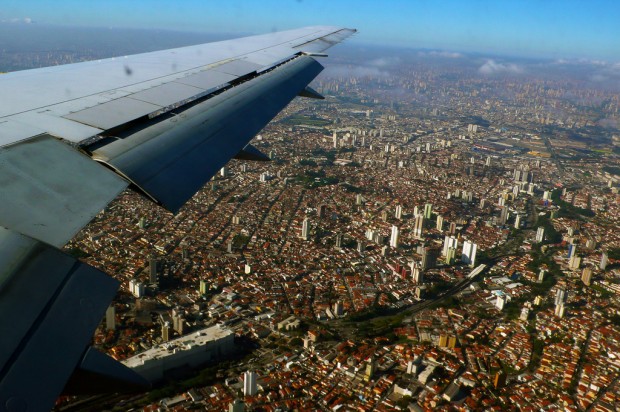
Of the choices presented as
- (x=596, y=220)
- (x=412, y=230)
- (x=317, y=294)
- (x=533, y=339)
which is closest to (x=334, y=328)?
(x=317, y=294)

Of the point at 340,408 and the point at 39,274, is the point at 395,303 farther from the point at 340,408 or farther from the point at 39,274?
the point at 39,274

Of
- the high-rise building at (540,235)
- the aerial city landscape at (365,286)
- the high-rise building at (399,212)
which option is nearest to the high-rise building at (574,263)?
the aerial city landscape at (365,286)

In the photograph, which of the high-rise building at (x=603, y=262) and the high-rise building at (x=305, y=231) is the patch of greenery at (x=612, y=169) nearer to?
the high-rise building at (x=603, y=262)

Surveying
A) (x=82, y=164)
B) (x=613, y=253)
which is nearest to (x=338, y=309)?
(x=82, y=164)

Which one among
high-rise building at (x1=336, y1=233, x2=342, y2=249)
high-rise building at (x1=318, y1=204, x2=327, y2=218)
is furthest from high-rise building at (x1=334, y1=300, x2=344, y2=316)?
high-rise building at (x1=318, y1=204, x2=327, y2=218)

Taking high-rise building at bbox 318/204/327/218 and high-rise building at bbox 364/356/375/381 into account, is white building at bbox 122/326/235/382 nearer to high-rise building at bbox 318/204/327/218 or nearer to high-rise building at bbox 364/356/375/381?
high-rise building at bbox 364/356/375/381

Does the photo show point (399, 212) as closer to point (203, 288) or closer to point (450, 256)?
point (450, 256)
